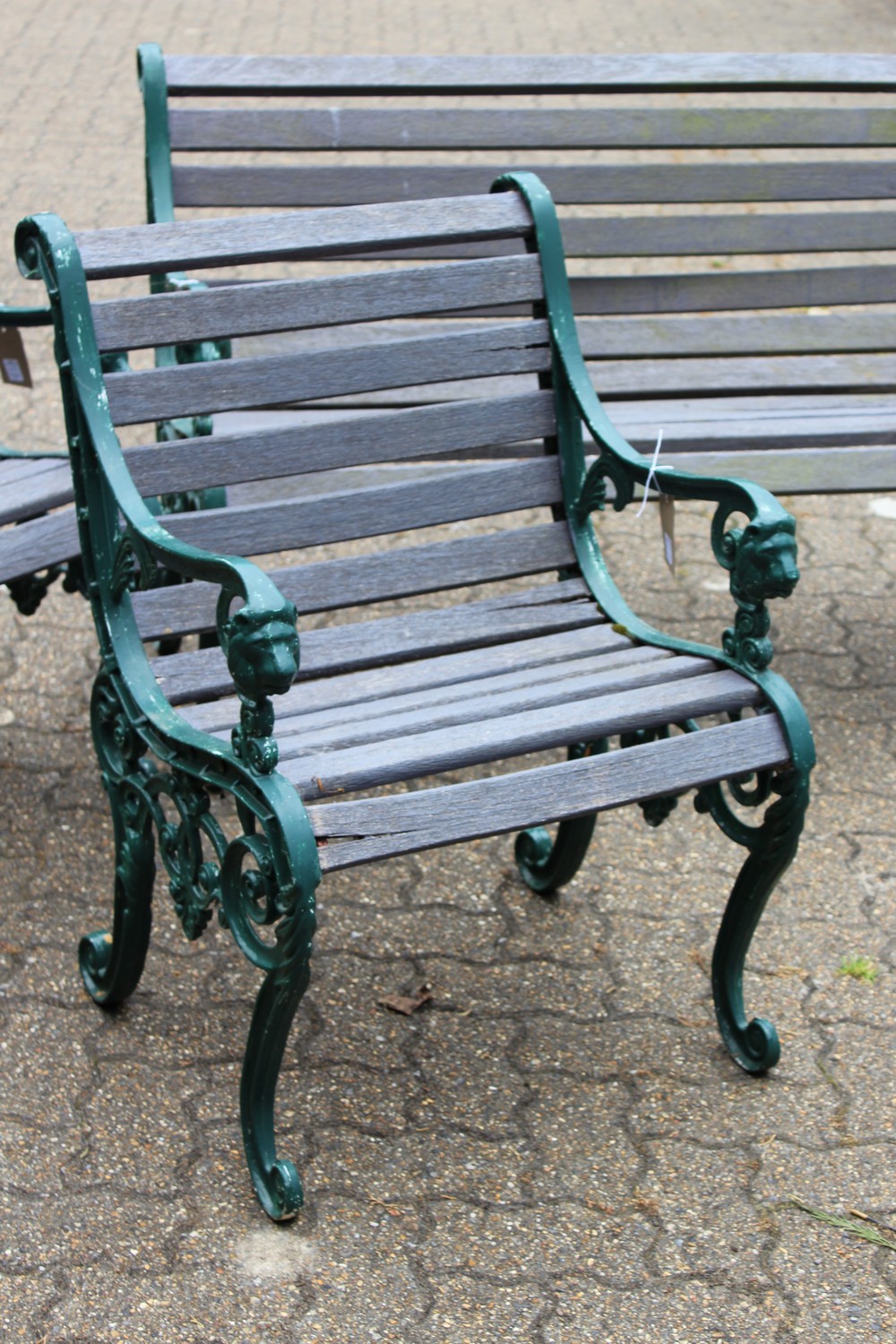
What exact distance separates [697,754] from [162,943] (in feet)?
3.53

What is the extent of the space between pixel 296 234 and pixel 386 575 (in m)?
0.55

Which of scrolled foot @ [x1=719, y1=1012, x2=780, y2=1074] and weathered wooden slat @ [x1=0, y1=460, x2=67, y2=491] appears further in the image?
weathered wooden slat @ [x1=0, y1=460, x2=67, y2=491]

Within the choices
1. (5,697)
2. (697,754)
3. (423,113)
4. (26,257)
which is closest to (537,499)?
(697,754)

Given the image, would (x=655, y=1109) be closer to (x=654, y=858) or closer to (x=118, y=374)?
(x=654, y=858)

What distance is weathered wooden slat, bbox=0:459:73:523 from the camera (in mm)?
2811

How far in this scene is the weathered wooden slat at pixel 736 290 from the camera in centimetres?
359

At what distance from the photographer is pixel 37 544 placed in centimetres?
282

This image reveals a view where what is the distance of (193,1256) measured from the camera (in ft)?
7.05

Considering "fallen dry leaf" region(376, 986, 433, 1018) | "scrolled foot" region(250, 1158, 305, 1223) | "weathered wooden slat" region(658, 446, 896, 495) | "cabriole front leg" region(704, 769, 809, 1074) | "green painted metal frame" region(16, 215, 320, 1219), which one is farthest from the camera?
"weathered wooden slat" region(658, 446, 896, 495)

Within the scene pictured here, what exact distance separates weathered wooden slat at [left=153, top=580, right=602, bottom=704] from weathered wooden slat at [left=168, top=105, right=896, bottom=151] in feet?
4.09

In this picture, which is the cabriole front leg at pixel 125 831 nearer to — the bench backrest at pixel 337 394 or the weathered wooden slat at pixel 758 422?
the bench backrest at pixel 337 394

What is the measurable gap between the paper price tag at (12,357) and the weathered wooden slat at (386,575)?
2.35 ft

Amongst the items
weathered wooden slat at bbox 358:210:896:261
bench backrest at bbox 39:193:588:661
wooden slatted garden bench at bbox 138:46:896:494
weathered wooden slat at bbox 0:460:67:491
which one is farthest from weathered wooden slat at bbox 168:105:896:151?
bench backrest at bbox 39:193:588:661

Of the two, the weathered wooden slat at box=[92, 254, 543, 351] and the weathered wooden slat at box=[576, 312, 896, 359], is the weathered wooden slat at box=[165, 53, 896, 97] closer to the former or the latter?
the weathered wooden slat at box=[576, 312, 896, 359]
